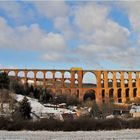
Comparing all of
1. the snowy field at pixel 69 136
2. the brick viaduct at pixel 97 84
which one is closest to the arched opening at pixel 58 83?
the brick viaduct at pixel 97 84

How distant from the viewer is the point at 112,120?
24562 mm

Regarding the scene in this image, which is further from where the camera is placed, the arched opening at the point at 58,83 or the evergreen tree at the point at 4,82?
the arched opening at the point at 58,83

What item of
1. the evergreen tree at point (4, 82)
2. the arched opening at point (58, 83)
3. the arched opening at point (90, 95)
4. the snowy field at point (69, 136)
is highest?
the arched opening at point (58, 83)

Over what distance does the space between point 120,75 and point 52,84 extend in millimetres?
15216

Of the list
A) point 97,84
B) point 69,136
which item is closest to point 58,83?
point 97,84

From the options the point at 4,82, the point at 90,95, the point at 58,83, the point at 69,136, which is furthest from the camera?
the point at 90,95

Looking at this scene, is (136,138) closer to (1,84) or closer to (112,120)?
(112,120)

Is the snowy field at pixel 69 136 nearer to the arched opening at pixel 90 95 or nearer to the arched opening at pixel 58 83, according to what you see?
the arched opening at pixel 58 83

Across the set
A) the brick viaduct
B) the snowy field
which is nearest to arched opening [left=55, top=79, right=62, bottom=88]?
the brick viaduct

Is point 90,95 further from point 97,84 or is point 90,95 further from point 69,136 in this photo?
point 69,136

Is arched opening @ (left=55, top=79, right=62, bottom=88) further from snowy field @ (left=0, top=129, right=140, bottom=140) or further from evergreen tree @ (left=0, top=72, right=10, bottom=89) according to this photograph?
snowy field @ (left=0, top=129, right=140, bottom=140)

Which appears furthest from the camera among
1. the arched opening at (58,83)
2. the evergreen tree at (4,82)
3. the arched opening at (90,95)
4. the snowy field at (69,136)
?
the arched opening at (90,95)

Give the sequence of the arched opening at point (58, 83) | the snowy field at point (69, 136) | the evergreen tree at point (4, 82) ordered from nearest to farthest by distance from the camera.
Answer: the snowy field at point (69, 136) → the evergreen tree at point (4, 82) → the arched opening at point (58, 83)

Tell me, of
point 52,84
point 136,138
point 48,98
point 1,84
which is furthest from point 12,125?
point 52,84
